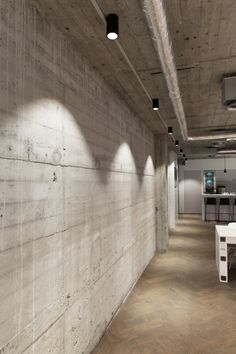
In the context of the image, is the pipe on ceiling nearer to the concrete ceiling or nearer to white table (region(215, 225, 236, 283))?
the concrete ceiling

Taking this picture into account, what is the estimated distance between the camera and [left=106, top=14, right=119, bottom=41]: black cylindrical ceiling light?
6.60 feet

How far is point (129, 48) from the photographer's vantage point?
8.74 feet

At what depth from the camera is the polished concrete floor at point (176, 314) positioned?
2936 mm

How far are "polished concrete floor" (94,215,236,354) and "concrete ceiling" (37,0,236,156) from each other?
10.4 ft

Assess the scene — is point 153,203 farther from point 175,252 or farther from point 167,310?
point 167,310

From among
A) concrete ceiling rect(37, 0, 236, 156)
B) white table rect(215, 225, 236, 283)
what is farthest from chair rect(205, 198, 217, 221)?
concrete ceiling rect(37, 0, 236, 156)

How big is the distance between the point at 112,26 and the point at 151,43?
686 millimetres

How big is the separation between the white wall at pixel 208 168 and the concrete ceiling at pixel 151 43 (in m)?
11.2

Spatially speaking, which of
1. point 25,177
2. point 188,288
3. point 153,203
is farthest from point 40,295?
point 153,203

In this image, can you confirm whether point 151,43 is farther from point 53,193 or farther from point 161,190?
point 161,190

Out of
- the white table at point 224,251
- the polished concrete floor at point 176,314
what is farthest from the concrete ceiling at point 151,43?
the polished concrete floor at point 176,314

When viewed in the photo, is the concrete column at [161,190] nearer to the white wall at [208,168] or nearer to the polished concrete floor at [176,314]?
the polished concrete floor at [176,314]

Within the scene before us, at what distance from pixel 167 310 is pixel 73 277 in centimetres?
195

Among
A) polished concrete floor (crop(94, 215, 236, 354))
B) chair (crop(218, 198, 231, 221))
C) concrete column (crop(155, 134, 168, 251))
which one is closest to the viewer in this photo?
polished concrete floor (crop(94, 215, 236, 354))
